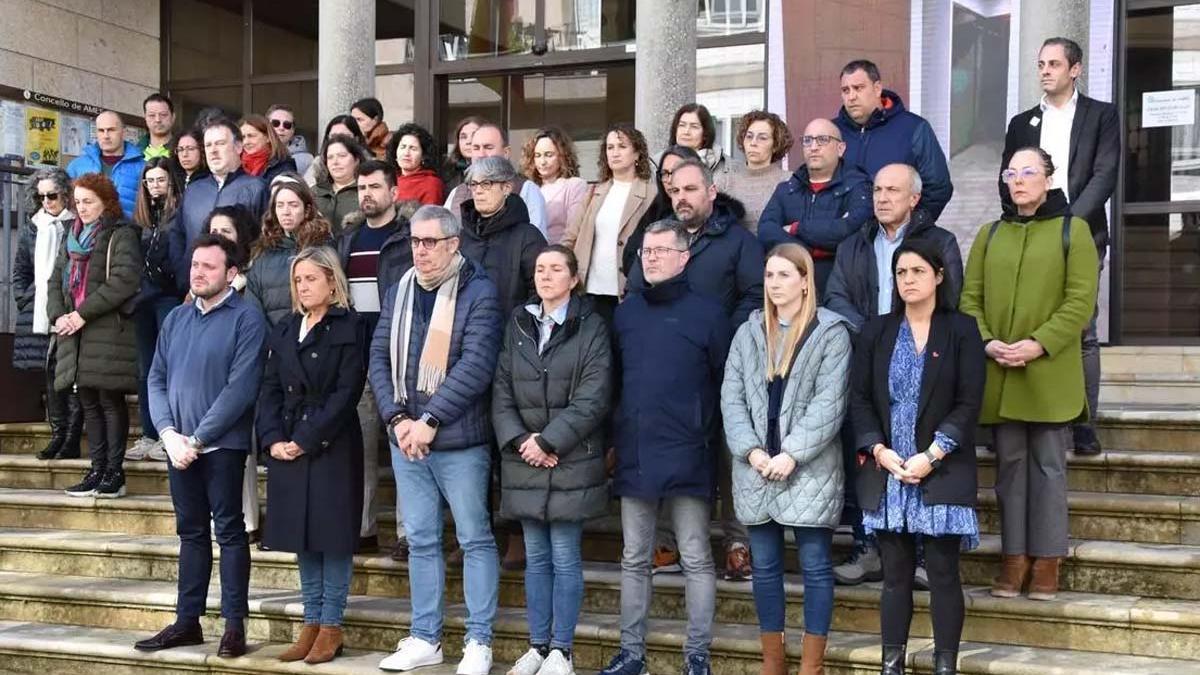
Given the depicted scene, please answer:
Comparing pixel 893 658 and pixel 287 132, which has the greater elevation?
pixel 287 132

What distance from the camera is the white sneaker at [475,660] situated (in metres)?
6.59

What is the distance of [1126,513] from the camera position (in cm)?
687

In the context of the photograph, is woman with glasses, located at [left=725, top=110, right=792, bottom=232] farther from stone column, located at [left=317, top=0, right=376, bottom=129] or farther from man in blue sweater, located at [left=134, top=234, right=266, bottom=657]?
stone column, located at [left=317, top=0, right=376, bottom=129]

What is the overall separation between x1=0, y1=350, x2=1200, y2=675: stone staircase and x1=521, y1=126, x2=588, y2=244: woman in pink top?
1.48 m

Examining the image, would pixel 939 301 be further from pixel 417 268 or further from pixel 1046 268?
pixel 417 268

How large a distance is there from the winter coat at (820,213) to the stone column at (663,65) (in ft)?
8.51

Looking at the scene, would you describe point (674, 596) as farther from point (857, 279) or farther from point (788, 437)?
point (857, 279)

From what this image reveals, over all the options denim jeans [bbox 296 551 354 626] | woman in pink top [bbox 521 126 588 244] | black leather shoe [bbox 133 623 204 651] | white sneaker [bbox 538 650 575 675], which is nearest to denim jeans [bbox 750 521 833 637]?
white sneaker [bbox 538 650 575 675]

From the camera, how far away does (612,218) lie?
7410 millimetres

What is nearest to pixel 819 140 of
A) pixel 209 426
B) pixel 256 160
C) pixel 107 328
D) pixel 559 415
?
pixel 559 415

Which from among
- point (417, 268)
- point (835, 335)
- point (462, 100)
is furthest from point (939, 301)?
point (462, 100)

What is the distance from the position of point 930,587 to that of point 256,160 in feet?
15.9

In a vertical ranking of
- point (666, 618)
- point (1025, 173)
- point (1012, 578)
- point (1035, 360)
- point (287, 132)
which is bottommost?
point (666, 618)

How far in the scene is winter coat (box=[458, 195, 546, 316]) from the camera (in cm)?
712
